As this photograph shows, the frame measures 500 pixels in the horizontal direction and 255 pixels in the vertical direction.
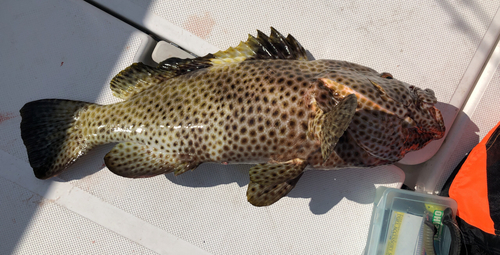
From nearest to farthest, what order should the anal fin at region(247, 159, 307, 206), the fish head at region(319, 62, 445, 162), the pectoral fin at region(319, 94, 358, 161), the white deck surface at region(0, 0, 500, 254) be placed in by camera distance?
1. the pectoral fin at region(319, 94, 358, 161)
2. the fish head at region(319, 62, 445, 162)
3. the anal fin at region(247, 159, 307, 206)
4. the white deck surface at region(0, 0, 500, 254)

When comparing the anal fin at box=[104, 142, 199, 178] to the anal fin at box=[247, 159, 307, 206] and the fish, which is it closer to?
the fish

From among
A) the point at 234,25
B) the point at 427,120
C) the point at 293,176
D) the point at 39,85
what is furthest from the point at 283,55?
the point at 39,85

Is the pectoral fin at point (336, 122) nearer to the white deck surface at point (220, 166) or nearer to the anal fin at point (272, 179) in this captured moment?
the anal fin at point (272, 179)

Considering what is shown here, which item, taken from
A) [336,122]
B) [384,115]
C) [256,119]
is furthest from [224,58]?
[384,115]

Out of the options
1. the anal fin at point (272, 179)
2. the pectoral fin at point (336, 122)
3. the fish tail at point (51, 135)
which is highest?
the pectoral fin at point (336, 122)

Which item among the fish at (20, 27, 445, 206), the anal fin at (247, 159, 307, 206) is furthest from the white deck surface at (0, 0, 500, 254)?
the anal fin at (247, 159, 307, 206)

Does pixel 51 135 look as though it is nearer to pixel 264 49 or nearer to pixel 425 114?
pixel 264 49

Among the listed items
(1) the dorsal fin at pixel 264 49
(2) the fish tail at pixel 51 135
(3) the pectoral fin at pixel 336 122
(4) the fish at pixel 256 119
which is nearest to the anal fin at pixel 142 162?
(4) the fish at pixel 256 119
